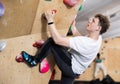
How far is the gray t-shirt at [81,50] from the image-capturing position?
200cm

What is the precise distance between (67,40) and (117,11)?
0.82m

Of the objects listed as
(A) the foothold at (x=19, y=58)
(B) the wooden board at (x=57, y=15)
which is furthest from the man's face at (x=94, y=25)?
(A) the foothold at (x=19, y=58)

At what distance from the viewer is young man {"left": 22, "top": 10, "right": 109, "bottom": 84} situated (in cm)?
199

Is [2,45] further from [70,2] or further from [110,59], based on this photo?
[110,59]

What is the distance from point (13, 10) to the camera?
1960 millimetres

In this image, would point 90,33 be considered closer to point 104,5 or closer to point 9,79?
point 104,5

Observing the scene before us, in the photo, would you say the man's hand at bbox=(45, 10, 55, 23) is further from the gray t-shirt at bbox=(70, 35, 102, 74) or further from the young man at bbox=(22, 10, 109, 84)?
the gray t-shirt at bbox=(70, 35, 102, 74)

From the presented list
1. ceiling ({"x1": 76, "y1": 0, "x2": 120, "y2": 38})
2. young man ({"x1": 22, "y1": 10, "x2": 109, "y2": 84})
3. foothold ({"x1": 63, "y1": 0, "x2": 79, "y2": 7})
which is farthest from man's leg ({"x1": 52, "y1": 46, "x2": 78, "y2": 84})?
ceiling ({"x1": 76, "y1": 0, "x2": 120, "y2": 38})

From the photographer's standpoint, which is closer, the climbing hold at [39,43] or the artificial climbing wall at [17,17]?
the artificial climbing wall at [17,17]

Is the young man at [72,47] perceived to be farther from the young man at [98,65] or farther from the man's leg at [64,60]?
the young man at [98,65]

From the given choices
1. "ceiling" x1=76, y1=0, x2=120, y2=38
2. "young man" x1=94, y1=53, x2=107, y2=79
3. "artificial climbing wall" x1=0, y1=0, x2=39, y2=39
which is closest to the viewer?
"artificial climbing wall" x1=0, y1=0, x2=39, y2=39

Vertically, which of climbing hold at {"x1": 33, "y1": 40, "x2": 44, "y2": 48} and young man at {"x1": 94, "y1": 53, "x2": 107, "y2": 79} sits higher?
climbing hold at {"x1": 33, "y1": 40, "x2": 44, "y2": 48}

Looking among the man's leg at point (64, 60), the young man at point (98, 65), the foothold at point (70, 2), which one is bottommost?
the young man at point (98, 65)

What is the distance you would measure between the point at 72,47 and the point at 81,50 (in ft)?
0.27
